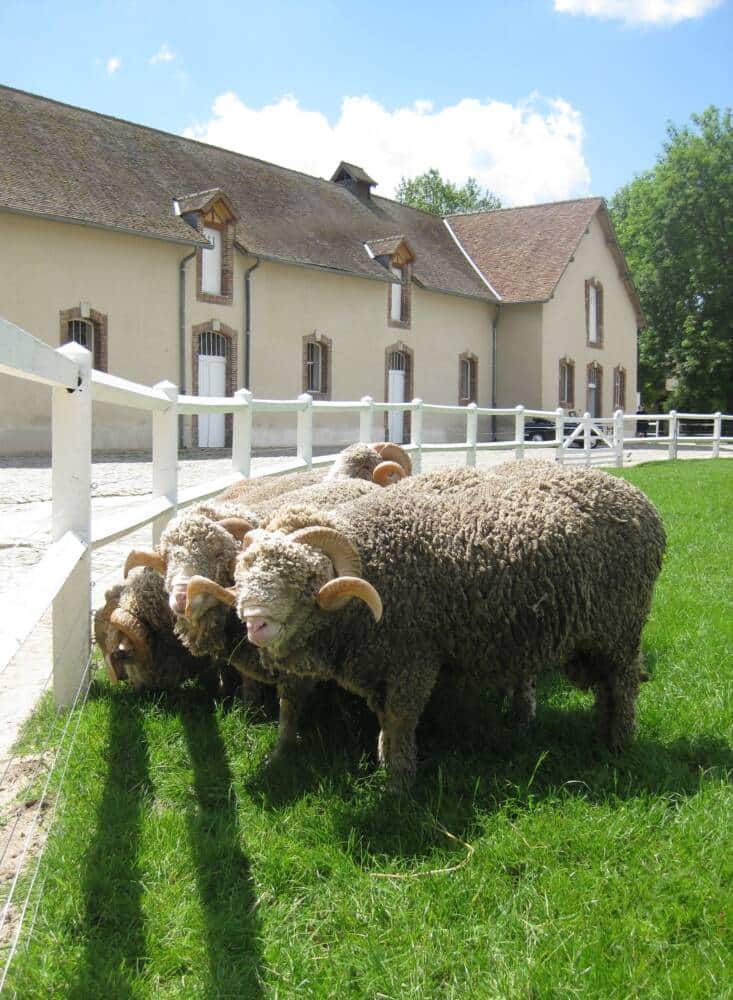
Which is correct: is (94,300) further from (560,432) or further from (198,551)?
(198,551)

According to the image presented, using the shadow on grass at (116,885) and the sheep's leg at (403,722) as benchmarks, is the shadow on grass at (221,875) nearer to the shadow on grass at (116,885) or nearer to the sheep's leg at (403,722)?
the shadow on grass at (116,885)

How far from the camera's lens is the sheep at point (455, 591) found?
127 inches

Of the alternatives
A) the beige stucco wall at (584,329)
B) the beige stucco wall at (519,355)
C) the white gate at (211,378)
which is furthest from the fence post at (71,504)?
the beige stucco wall at (584,329)

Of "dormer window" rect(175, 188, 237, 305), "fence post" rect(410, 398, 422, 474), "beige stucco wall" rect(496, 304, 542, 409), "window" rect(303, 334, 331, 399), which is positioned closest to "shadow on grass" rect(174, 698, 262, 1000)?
"fence post" rect(410, 398, 422, 474)

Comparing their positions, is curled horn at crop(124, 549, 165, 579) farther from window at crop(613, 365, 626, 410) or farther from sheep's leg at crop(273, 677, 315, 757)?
window at crop(613, 365, 626, 410)

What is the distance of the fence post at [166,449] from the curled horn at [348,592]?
220cm

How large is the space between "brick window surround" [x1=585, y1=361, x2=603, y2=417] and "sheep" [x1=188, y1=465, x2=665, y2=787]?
3457cm

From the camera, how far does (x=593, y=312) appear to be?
3747cm

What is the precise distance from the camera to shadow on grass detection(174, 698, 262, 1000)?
238cm

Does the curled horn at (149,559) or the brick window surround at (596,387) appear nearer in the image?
the curled horn at (149,559)

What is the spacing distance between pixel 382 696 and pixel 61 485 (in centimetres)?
153

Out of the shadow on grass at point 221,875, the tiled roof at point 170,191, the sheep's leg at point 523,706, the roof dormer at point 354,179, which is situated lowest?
the shadow on grass at point 221,875

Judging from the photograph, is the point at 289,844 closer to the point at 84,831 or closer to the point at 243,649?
the point at 84,831

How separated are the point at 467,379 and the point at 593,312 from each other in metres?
7.45
